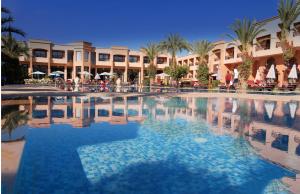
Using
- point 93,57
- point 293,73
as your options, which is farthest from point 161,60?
point 293,73

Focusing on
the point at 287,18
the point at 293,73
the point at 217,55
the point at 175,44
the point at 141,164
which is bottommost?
the point at 141,164

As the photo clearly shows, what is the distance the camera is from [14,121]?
10.0 metres

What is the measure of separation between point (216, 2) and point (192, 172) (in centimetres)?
3551

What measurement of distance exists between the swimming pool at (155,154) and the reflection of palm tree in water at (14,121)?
0.16 metres

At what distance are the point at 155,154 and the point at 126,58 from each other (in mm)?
55364

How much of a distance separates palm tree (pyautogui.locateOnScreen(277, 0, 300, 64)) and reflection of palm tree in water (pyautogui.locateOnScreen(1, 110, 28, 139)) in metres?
24.9

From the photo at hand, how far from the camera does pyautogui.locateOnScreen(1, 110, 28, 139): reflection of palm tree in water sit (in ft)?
27.7

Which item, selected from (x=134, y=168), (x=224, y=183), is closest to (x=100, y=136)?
(x=134, y=168)

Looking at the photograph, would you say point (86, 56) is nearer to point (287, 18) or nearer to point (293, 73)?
point (287, 18)

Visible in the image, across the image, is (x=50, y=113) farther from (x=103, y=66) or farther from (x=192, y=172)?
(x=103, y=66)

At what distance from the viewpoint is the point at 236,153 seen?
7277mm

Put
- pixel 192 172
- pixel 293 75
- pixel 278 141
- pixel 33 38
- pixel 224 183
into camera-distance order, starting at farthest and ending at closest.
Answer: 1. pixel 33 38
2. pixel 293 75
3. pixel 278 141
4. pixel 192 172
5. pixel 224 183

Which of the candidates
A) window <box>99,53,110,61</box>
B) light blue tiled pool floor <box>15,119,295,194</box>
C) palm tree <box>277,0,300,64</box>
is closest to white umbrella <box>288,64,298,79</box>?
palm tree <box>277,0,300,64</box>

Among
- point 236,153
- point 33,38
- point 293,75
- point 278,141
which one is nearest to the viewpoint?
point 236,153
